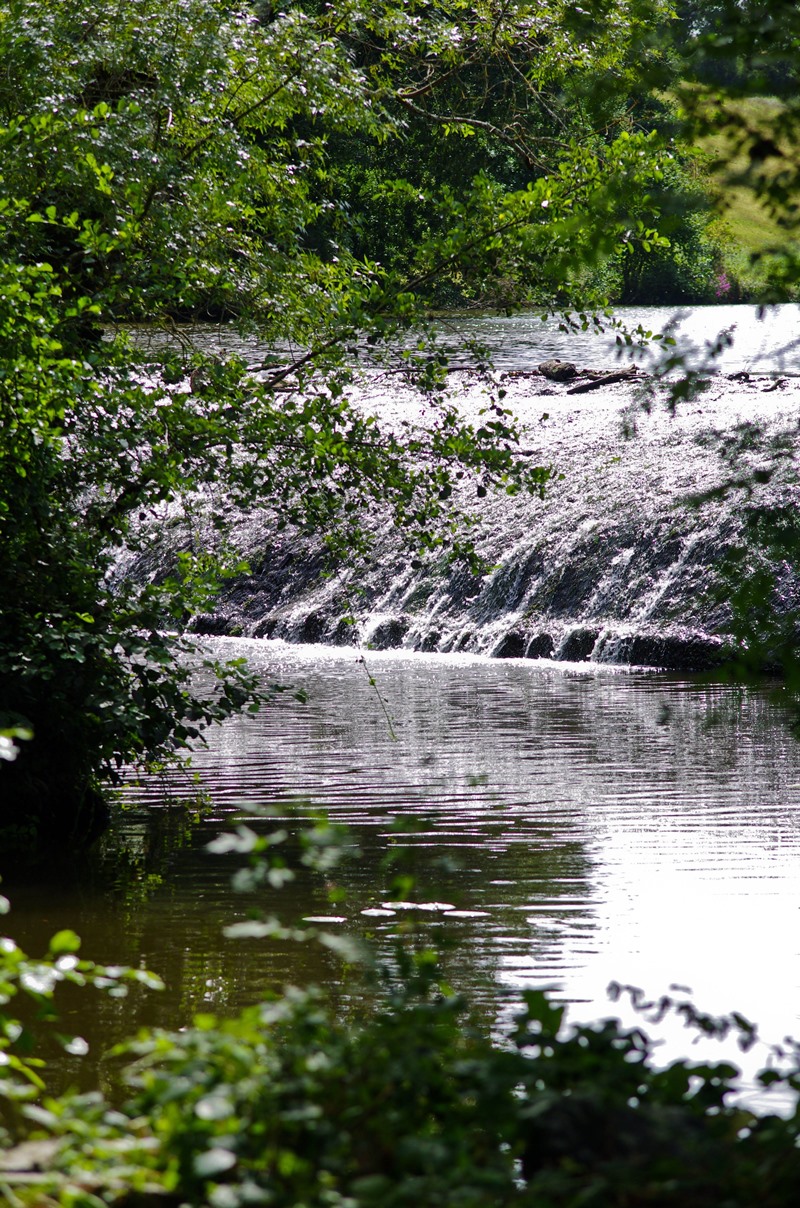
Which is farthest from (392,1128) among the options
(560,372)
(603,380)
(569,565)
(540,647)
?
(560,372)

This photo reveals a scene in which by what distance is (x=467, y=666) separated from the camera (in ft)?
60.2

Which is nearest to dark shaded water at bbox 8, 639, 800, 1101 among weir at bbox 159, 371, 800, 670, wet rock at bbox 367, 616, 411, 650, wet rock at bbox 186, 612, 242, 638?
weir at bbox 159, 371, 800, 670

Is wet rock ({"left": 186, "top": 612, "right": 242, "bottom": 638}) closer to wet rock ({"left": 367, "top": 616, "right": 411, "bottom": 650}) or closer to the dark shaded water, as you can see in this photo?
wet rock ({"left": 367, "top": 616, "right": 411, "bottom": 650})

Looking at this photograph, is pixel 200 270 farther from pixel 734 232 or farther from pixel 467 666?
pixel 467 666

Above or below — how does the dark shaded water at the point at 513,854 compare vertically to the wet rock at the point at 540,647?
above

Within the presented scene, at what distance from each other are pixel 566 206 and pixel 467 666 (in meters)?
9.52

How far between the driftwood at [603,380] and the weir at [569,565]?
1.35m

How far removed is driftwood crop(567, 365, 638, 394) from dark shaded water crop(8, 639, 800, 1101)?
1195 cm

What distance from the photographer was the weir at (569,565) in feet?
60.6

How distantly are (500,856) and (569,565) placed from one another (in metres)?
11.6

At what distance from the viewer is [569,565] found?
65.0ft

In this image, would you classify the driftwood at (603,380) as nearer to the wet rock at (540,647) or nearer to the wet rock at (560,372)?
the wet rock at (560,372)

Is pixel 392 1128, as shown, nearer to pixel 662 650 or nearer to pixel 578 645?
pixel 662 650

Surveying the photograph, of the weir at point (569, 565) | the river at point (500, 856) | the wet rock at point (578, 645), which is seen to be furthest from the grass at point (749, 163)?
the wet rock at point (578, 645)
